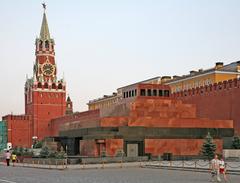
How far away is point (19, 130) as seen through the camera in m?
75.1

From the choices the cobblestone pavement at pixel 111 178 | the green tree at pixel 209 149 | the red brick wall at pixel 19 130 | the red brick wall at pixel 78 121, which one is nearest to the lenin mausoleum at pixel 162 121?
the red brick wall at pixel 78 121

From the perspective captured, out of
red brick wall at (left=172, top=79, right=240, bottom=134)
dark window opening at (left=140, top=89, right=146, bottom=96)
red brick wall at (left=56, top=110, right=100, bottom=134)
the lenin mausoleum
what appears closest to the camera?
the lenin mausoleum

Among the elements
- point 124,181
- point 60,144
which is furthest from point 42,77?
point 124,181

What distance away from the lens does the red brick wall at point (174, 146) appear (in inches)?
1297

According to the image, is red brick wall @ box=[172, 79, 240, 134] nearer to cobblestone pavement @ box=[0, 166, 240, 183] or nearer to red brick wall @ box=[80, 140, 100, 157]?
red brick wall @ box=[80, 140, 100, 157]

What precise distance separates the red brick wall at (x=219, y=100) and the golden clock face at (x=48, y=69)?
3256 centimetres

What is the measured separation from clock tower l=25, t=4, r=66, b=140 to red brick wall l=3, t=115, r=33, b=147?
1029 mm

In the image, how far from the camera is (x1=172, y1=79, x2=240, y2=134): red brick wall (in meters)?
40.3

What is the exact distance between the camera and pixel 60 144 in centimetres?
4175

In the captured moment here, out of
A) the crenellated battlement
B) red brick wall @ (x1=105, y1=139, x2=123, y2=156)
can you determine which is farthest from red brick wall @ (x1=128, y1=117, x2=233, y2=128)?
the crenellated battlement

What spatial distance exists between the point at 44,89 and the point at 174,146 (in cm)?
4419

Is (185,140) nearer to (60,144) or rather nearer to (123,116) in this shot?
(123,116)

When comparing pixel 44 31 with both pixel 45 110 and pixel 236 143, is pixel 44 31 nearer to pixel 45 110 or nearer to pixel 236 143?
pixel 45 110

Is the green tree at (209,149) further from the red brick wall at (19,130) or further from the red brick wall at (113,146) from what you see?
the red brick wall at (19,130)
